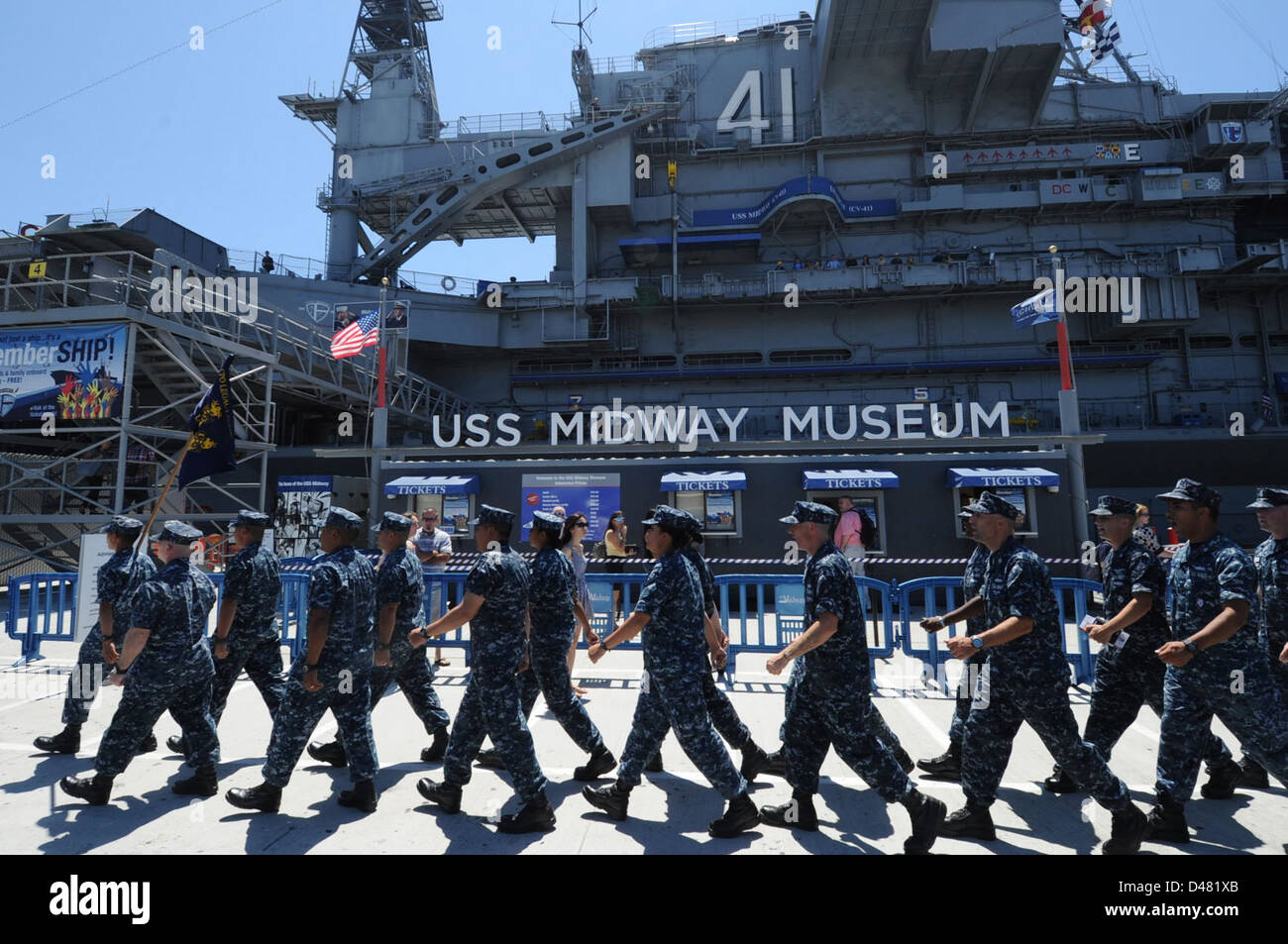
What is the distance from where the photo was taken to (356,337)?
1565cm

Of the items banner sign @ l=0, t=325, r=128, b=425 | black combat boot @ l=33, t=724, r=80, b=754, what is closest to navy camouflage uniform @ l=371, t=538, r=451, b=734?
black combat boot @ l=33, t=724, r=80, b=754

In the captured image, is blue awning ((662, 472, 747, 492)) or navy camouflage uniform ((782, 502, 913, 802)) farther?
blue awning ((662, 472, 747, 492))

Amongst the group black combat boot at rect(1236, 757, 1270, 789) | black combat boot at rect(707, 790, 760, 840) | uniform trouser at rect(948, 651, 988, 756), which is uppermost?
uniform trouser at rect(948, 651, 988, 756)

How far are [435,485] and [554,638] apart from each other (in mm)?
10085

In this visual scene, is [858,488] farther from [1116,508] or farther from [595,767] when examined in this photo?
[595,767]

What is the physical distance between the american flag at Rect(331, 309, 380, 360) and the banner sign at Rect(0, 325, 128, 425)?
413 centimetres

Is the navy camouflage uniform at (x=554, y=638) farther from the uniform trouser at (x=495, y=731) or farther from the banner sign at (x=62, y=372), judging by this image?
the banner sign at (x=62, y=372)

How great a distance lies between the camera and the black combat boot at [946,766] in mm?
4582

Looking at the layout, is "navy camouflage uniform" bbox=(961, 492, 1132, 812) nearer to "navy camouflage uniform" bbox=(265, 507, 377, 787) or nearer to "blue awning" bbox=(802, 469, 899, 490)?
"navy camouflage uniform" bbox=(265, 507, 377, 787)

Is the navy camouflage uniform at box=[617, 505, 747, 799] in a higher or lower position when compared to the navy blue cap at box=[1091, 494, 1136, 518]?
lower

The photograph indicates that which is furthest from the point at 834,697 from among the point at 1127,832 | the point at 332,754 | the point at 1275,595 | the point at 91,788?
the point at 91,788

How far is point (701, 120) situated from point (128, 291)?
81.7ft

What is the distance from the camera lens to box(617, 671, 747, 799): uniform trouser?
3.60m

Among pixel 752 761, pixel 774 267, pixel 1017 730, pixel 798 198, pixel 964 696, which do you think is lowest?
pixel 752 761
